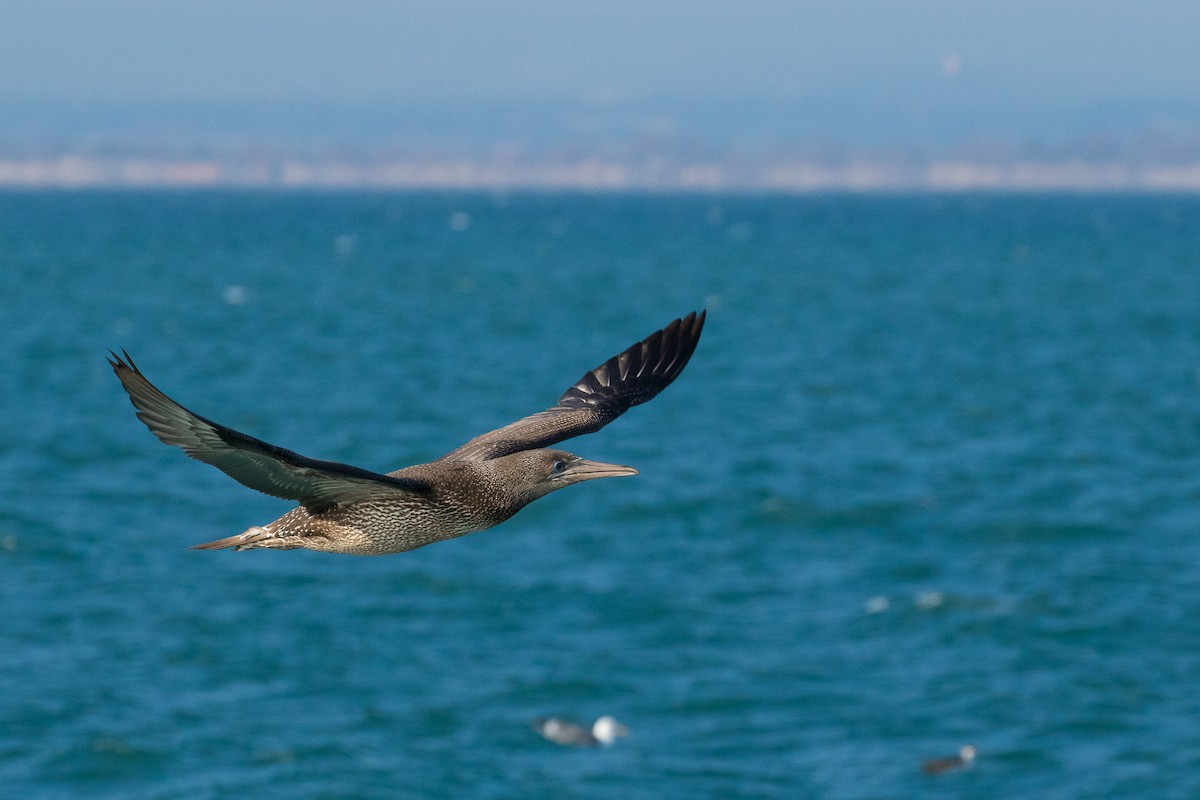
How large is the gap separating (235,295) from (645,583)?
66638mm

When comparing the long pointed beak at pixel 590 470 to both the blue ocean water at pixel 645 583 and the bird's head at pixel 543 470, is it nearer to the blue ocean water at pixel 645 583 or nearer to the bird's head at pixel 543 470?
the bird's head at pixel 543 470

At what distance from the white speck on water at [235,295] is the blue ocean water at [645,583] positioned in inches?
487

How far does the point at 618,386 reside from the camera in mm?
14258

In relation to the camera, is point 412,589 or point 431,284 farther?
point 431,284

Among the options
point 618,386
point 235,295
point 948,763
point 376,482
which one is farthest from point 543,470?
point 235,295

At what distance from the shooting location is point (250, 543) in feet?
37.7

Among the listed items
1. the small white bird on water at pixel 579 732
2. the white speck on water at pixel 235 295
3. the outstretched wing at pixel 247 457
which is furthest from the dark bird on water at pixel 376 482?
the white speck on water at pixel 235 295

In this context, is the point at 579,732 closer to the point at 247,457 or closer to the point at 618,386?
the point at 618,386

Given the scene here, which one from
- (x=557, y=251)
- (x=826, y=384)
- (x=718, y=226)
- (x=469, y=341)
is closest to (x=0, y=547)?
A: (x=826, y=384)

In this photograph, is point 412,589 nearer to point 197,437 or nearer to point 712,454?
point 712,454

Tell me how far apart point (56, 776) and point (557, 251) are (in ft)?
382

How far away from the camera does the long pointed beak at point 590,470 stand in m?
11.5

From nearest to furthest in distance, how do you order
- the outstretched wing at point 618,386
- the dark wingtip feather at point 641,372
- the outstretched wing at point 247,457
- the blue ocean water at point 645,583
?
1. the outstretched wing at point 247,457
2. the outstretched wing at point 618,386
3. the dark wingtip feather at point 641,372
4. the blue ocean water at point 645,583

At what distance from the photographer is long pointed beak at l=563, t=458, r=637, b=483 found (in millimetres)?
11453
